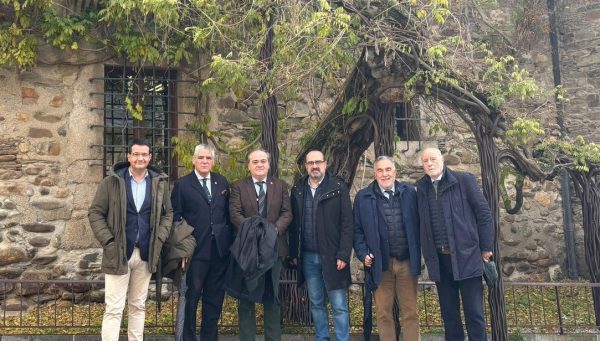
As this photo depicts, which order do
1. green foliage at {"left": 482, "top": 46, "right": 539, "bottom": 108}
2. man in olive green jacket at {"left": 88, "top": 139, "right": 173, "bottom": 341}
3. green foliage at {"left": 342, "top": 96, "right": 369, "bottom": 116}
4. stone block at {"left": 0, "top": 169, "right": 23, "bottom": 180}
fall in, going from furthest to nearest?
stone block at {"left": 0, "top": 169, "right": 23, "bottom": 180}
green foliage at {"left": 342, "top": 96, "right": 369, "bottom": 116}
green foliage at {"left": 482, "top": 46, "right": 539, "bottom": 108}
man in olive green jacket at {"left": 88, "top": 139, "right": 173, "bottom": 341}

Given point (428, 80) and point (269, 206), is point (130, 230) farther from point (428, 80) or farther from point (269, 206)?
point (428, 80)

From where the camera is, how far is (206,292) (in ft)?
14.6

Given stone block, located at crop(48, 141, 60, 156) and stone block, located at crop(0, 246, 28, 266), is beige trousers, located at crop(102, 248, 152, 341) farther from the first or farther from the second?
stone block, located at crop(48, 141, 60, 156)

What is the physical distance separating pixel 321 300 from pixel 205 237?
1.05 metres

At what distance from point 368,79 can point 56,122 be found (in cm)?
366

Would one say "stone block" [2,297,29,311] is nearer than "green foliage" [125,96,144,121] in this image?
Yes

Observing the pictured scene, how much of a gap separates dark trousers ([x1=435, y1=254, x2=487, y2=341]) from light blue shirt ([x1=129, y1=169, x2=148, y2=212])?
2326mm

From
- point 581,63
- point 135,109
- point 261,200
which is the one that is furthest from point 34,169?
point 581,63

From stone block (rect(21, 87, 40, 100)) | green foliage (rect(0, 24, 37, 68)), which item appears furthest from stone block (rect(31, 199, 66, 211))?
green foliage (rect(0, 24, 37, 68))

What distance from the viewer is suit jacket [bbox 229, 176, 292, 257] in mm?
4355

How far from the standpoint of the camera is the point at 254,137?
6844 mm

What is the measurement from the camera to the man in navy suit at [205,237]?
4.37 meters

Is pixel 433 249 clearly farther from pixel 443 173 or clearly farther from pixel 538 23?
pixel 538 23

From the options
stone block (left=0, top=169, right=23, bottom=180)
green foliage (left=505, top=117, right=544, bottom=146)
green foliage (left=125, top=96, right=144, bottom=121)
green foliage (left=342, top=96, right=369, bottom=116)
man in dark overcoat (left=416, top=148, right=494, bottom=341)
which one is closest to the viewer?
man in dark overcoat (left=416, top=148, right=494, bottom=341)
